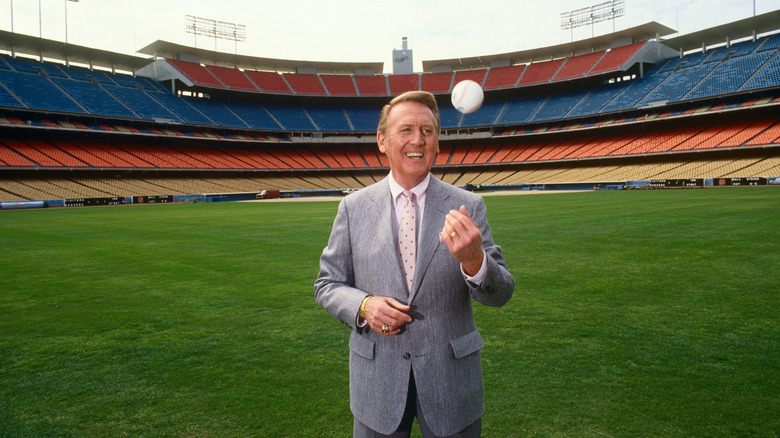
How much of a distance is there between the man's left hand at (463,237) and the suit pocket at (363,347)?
0.61m

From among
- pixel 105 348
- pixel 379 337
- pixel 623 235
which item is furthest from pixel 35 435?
pixel 623 235

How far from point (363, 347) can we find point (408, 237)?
1.77 feet

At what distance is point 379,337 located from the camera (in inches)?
77.6

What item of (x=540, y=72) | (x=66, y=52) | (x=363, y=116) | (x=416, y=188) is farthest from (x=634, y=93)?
(x=66, y=52)

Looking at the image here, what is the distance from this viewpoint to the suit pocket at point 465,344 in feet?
6.18

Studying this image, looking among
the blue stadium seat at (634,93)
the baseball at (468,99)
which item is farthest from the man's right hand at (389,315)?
the blue stadium seat at (634,93)

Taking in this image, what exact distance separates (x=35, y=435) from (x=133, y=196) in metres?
42.8

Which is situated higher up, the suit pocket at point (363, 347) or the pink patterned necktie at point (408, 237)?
the pink patterned necktie at point (408, 237)

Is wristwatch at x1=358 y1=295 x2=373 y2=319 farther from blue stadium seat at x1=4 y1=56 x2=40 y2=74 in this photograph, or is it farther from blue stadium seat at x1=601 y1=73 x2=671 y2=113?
blue stadium seat at x1=4 y1=56 x2=40 y2=74

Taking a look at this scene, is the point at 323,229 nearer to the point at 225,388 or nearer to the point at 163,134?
the point at 225,388

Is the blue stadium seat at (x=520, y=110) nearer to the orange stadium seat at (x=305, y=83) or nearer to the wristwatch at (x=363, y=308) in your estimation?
the orange stadium seat at (x=305, y=83)

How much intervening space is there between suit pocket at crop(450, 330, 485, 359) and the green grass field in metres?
1.23

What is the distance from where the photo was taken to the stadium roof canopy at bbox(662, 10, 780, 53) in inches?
1826

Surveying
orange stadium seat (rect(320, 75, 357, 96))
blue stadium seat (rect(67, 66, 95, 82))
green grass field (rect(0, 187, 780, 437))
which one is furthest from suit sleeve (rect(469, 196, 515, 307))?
orange stadium seat (rect(320, 75, 357, 96))
